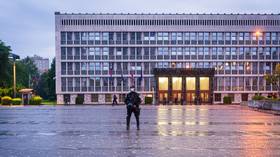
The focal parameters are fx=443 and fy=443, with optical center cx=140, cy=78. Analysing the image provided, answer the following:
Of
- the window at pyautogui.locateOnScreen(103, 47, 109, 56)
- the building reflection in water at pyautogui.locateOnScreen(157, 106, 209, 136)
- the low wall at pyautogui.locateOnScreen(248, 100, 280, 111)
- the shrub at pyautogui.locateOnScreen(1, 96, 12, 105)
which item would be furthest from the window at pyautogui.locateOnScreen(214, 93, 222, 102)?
the building reflection in water at pyautogui.locateOnScreen(157, 106, 209, 136)

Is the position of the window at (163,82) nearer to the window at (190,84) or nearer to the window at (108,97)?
the window at (190,84)

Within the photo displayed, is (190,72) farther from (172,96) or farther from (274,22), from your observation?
(274,22)

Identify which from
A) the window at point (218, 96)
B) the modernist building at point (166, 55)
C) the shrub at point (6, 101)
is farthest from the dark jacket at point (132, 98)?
the window at point (218, 96)

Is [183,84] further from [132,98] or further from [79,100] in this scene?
[132,98]

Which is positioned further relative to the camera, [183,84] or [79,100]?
[183,84]

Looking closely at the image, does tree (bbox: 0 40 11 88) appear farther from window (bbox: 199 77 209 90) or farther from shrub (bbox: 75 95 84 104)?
window (bbox: 199 77 209 90)

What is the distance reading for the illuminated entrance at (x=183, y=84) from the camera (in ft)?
278

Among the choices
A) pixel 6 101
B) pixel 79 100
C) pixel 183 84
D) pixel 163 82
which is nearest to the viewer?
pixel 6 101

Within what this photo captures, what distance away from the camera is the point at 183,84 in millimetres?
85188

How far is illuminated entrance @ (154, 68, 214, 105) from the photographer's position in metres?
84.9

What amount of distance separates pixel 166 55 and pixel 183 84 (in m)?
6.69

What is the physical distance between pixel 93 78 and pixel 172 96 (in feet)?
51.6

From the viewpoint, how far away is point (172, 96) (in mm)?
85312

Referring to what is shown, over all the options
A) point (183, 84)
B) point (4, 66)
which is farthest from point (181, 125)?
point (4, 66)
